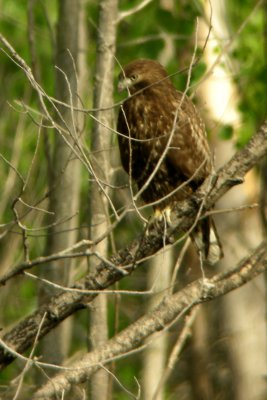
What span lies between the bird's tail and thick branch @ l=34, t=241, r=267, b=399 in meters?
1.29

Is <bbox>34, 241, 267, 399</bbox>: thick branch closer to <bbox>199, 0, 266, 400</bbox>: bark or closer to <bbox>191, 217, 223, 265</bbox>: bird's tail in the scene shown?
<bbox>191, 217, 223, 265</bbox>: bird's tail

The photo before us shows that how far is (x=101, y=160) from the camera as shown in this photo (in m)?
5.57

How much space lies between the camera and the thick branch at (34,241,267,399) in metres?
4.52

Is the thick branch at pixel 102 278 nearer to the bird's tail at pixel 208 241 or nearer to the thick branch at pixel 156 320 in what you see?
the thick branch at pixel 156 320

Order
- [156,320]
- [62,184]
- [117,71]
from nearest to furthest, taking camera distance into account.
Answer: [156,320]
[62,184]
[117,71]

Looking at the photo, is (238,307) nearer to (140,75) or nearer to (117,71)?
(117,71)

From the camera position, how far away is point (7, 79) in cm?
1014

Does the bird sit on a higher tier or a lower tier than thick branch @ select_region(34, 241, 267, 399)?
higher

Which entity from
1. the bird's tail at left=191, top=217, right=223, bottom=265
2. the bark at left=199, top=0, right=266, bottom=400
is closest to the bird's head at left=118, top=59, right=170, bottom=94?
A: the bird's tail at left=191, top=217, right=223, bottom=265

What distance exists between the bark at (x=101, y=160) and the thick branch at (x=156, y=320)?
764 millimetres

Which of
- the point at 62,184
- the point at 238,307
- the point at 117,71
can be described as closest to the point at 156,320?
the point at 62,184

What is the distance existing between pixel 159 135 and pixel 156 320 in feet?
4.26

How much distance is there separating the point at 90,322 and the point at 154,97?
3.94 feet

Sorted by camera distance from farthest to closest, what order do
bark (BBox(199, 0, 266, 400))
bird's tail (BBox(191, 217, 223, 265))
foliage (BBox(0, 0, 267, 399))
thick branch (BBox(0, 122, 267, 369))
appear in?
bark (BBox(199, 0, 266, 400)), foliage (BBox(0, 0, 267, 399)), bird's tail (BBox(191, 217, 223, 265)), thick branch (BBox(0, 122, 267, 369))
